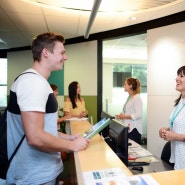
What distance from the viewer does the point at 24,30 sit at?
174 inches

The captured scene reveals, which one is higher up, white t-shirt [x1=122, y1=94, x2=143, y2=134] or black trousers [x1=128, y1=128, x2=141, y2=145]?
white t-shirt [x1=122, y1=94, x2=143, y2=134]

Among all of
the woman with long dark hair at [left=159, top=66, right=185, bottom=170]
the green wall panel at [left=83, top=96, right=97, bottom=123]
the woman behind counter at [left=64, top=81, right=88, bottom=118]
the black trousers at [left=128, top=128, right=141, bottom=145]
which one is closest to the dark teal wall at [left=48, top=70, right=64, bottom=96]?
the green wall panel at [left=83, top=96, right=97, bottom=123]

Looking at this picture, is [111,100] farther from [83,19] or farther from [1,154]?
[1,154]

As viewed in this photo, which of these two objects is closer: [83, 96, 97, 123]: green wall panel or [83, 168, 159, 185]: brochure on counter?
[83, 168, 159, 185]: brochure on counter

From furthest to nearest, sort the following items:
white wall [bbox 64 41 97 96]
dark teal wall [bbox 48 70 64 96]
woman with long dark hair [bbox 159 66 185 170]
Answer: dark teal wall [bbox 48 70 64 96] < white wall [bbox 64 41 97 96] < woman with long dark hair [bbox 159 66 185 170]

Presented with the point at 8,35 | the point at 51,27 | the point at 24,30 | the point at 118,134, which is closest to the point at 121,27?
the point at 51,27

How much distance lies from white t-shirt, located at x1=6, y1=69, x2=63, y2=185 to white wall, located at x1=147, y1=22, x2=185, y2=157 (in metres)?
2.90

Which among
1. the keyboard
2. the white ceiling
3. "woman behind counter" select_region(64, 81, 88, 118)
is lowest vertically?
the keyboard

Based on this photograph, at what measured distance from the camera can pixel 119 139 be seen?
1.52 m

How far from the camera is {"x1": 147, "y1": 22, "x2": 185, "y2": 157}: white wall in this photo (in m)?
3.62

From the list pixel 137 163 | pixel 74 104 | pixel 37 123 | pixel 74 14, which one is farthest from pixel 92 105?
pixel 37 123

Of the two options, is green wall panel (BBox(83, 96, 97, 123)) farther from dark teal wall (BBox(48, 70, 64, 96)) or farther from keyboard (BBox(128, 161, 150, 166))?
keyboard (BBox(128, 161, 150, 166))

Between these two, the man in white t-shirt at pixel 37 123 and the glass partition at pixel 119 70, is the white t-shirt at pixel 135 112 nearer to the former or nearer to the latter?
the man in white t-shirt at pixel 37 123

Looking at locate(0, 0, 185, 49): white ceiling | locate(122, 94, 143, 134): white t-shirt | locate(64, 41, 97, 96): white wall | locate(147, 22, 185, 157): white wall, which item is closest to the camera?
locate(0, 0, 185, 49): white ceiling
